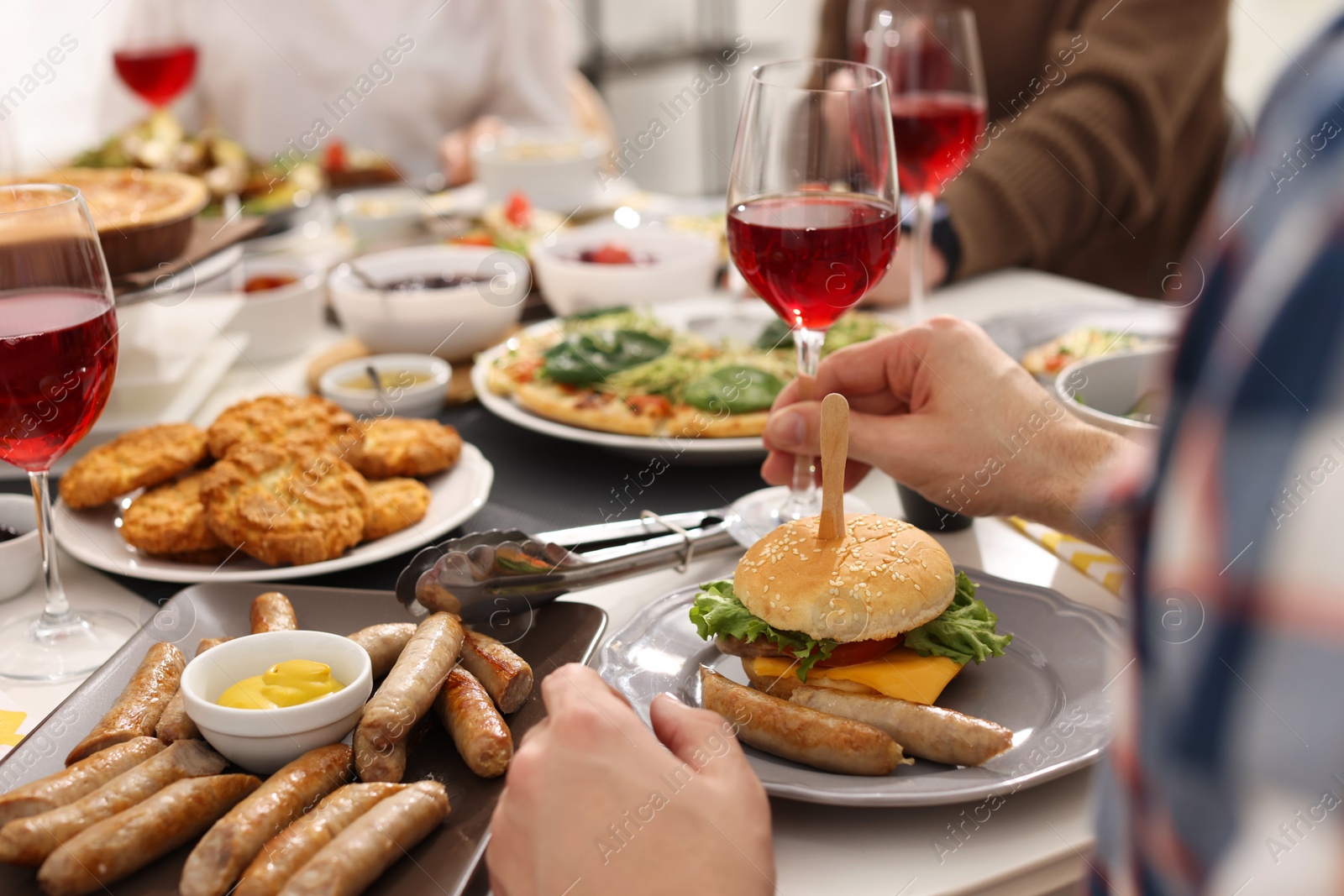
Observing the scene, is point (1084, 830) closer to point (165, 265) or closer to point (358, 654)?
point (358, 654)

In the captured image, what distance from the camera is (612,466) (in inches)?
71.2

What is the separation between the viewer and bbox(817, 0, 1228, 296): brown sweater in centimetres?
285

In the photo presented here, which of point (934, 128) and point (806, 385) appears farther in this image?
point (934, 128)

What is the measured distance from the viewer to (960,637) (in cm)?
110

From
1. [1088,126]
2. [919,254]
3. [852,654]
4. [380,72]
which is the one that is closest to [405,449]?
[852,654]

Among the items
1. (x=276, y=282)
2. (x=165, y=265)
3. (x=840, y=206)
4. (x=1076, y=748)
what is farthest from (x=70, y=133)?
(x=1076, y=748)

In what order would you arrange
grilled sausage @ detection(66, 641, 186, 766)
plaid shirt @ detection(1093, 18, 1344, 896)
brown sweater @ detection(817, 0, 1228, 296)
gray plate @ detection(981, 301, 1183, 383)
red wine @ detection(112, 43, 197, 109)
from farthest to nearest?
red wine @ detection(112, 43, 197, 109) → brown sweater @ detection(817, 0, 1228, 296) → gray plate @ detection(981, 301, 1183, 383) → grilled sausage @ detection(66, 641, 186, 766) → plaid shirt @ detection(1093, 18, 1344, 896)

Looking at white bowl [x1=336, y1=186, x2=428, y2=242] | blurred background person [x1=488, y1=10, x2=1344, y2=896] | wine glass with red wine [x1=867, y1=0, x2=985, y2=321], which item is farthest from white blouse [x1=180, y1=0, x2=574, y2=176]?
blurred background person [x1=488, y1=10, x2=1344, y2=896]

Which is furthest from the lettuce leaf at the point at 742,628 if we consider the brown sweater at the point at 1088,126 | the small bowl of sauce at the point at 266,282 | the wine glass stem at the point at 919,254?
the brown sweater at the point at 1088,126

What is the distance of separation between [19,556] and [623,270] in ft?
4.29

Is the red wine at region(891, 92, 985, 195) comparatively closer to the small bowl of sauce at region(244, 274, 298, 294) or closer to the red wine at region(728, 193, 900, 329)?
the red wine at region(728, 193, 900, 329)

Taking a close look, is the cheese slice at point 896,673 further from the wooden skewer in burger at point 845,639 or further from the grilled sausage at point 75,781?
the grilled sausage at point 75,781

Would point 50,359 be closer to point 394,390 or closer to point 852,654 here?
point 394,390

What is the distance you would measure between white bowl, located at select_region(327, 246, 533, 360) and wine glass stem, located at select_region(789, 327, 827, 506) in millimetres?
921
